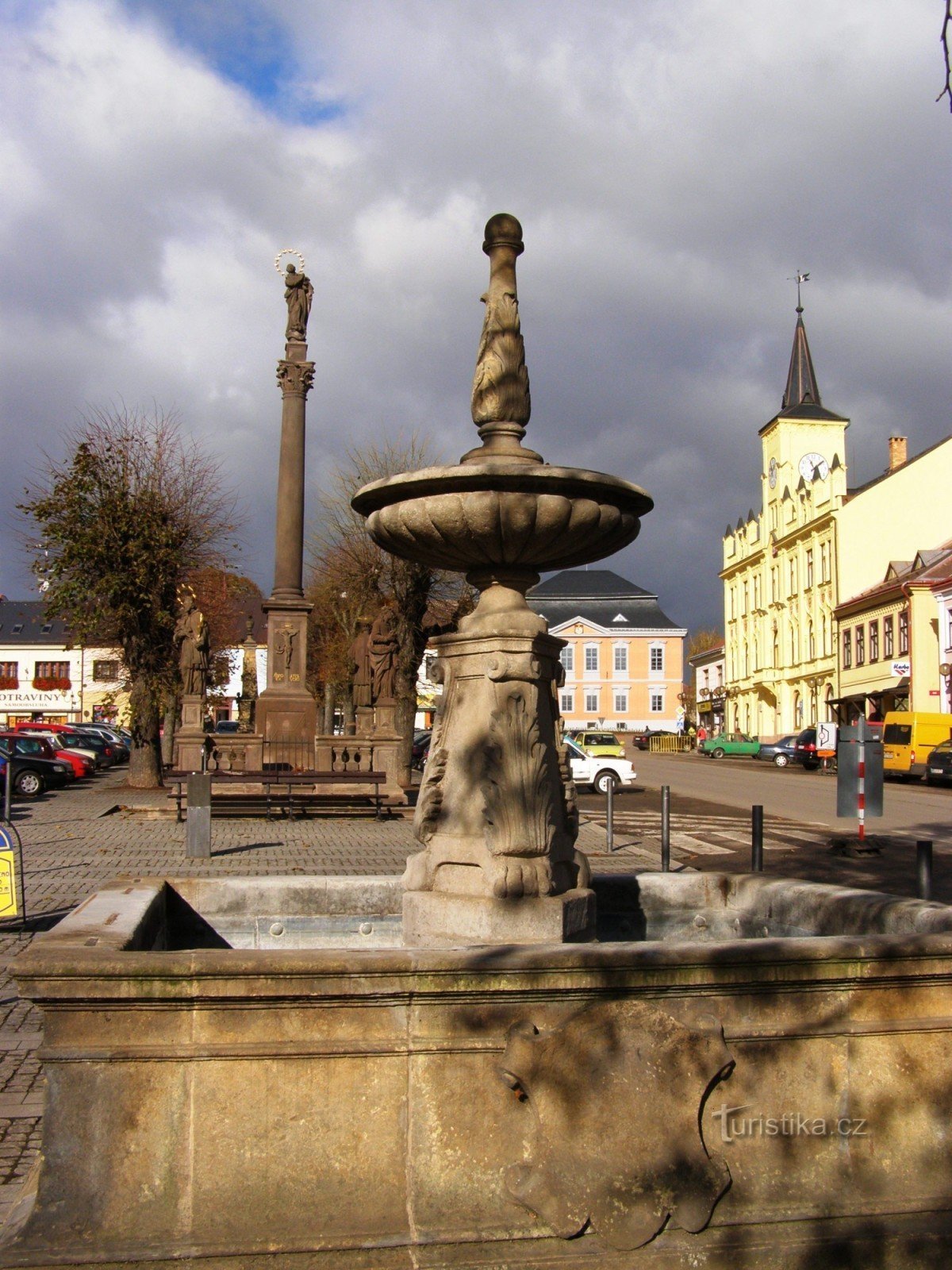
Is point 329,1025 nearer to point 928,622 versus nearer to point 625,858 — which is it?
point 625,858

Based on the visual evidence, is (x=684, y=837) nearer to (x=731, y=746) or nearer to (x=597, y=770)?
(x=597, y=770)

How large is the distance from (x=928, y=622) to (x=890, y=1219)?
161 feet

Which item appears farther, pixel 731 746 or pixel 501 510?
pixel 731 746

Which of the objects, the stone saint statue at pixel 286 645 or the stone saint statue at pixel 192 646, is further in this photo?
the stone saint statue at pixel 192 646

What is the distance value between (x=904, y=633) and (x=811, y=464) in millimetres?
26353

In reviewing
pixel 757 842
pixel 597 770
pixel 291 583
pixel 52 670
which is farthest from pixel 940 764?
pixel 52 670

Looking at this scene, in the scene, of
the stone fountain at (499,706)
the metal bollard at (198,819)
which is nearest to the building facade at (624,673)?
the metal bollard at (198,819)

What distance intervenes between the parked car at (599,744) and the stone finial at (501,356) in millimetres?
25246

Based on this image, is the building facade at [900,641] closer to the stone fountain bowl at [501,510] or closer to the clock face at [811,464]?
the clock face at [811,464]

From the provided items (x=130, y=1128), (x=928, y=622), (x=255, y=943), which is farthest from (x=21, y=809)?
(x=928, y=622)

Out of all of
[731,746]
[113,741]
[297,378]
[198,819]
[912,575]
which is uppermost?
[297,378]

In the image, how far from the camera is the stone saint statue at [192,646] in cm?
2648

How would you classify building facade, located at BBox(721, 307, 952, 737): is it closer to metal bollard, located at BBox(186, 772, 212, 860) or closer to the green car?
the green car

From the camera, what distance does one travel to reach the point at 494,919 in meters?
5.00
